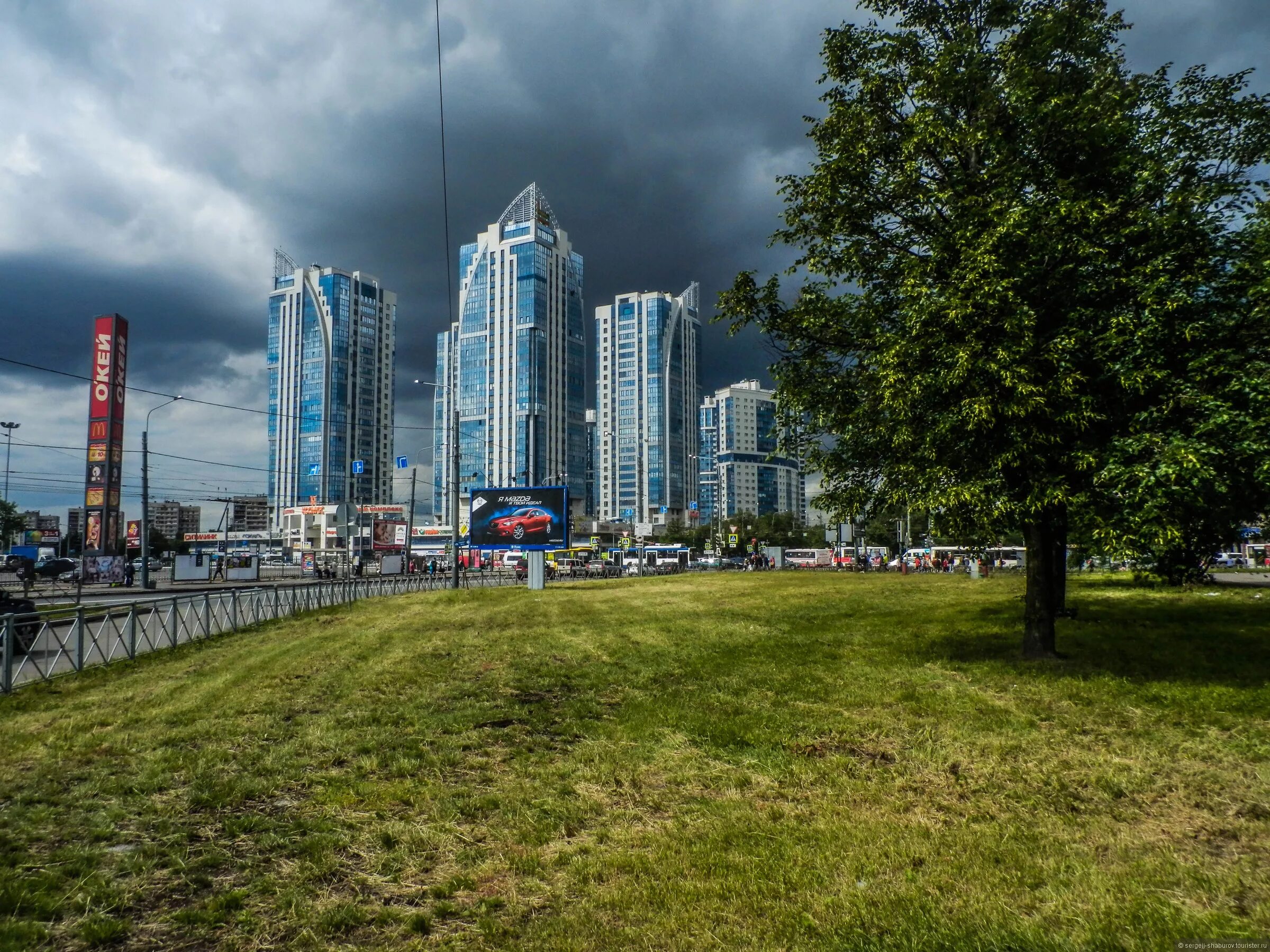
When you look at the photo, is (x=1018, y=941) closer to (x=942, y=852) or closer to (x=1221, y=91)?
(x=942, y=852)

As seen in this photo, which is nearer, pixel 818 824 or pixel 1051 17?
pixel 818 824

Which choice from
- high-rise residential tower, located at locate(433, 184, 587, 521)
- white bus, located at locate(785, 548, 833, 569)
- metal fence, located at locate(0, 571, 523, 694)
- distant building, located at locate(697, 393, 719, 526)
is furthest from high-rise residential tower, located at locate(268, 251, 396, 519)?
metal fence, located at locate(0, 571, 523, 694)

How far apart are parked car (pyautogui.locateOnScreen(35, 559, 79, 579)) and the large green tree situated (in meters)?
65.9

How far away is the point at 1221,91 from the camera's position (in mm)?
11195

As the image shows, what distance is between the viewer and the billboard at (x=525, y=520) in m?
39.9

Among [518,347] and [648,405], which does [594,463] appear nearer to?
[648,405]

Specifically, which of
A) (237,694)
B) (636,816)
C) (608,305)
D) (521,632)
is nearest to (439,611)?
(521,632)

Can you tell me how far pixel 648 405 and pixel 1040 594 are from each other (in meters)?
168

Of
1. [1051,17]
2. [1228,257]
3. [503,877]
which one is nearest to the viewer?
[503,877]

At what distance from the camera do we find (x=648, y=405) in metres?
180

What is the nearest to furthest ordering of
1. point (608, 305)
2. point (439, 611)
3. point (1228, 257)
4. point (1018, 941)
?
point (1018, 941)
point (1228, 257)
point (439, 611)
point (608, 305)

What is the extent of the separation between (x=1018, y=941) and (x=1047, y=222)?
9.61 m

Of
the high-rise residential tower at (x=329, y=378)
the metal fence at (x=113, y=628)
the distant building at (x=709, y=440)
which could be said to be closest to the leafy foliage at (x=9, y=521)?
the high-rise residential tower at (x=329, y=378)

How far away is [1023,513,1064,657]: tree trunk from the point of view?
12320 mm
